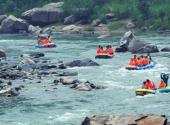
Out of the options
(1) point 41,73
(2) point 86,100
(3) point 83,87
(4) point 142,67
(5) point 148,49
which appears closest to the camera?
(2) point 86,100

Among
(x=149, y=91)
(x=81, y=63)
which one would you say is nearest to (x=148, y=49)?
(x=81, y=63)

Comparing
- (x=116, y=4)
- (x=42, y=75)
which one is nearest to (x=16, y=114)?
(x=42, y=75)

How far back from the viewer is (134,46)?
6819cm

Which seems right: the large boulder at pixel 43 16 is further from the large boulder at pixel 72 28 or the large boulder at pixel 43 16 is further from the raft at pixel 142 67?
the raft at pixel 142 67

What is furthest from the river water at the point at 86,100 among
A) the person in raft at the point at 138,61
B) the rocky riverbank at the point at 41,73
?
the person in raft at the point at 138,61

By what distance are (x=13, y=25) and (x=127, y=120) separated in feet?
256

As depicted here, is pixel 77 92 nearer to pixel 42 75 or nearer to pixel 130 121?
pixel 42 75

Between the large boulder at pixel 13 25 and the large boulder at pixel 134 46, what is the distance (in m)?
38.3

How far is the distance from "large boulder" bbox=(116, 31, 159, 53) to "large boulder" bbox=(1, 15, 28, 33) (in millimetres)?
38287

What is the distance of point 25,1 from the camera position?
127m

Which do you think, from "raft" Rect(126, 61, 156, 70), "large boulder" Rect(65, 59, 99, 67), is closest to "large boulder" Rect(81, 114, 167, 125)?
"raft" Rect(126, 61, 156, 70)

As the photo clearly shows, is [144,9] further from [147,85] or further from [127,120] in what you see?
[127,120]

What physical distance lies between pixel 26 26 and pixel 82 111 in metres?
72.9

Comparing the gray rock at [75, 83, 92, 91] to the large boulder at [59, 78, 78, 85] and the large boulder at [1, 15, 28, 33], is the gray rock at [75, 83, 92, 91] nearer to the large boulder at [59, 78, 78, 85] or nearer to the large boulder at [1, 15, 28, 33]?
the large boulder at [59, 78, 78, 85]
